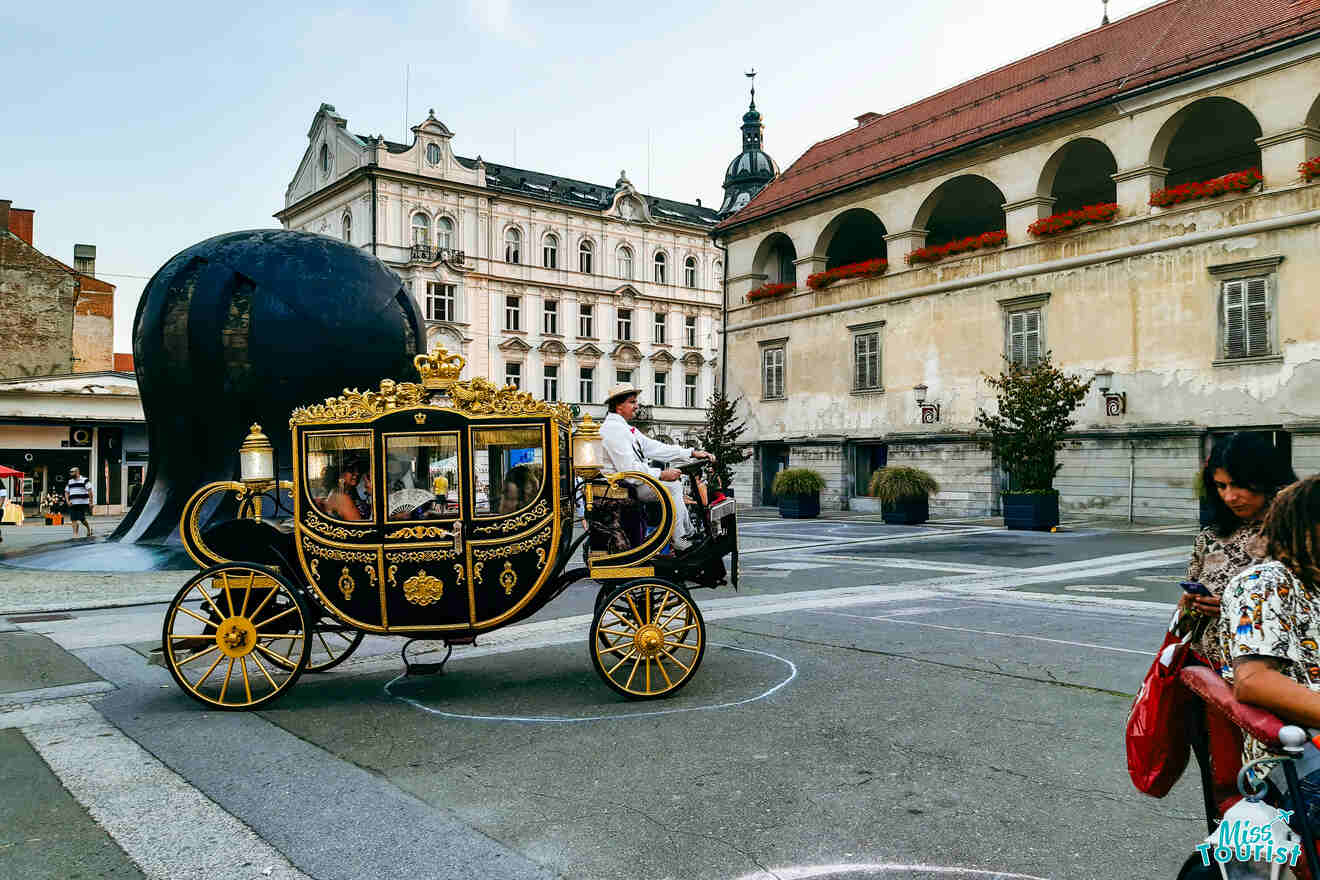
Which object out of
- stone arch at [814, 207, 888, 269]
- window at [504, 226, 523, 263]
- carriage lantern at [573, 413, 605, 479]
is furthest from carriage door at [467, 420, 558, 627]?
window at [504, 226, 523, 263]

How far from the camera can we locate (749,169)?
66750mm

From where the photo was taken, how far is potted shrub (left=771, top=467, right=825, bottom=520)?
30469 millimetres

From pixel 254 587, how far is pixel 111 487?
38.5m

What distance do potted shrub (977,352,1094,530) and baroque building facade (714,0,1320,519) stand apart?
2.96 metres

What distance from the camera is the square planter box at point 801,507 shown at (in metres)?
30.7

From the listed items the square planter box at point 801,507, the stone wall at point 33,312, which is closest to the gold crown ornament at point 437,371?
the square planter box at point 801,507

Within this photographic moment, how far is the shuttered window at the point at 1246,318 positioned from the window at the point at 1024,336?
201 inches

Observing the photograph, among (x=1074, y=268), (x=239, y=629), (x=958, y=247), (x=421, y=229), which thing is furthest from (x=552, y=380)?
(x=239, y=629)

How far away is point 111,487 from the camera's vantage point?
40.4 m

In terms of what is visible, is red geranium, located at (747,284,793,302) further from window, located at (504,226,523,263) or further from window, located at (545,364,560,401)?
window, located at (504,226,523,263)

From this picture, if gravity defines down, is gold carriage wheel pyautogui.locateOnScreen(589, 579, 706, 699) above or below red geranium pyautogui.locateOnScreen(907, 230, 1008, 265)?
Answer: below

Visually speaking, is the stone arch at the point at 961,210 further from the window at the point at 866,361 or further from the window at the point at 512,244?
the window at the point at 512,244

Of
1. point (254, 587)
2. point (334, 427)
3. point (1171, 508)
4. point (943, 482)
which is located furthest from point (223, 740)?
point (943, 482)

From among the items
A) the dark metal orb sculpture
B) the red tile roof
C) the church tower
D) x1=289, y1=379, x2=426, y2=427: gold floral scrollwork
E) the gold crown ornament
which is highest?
the church tower
